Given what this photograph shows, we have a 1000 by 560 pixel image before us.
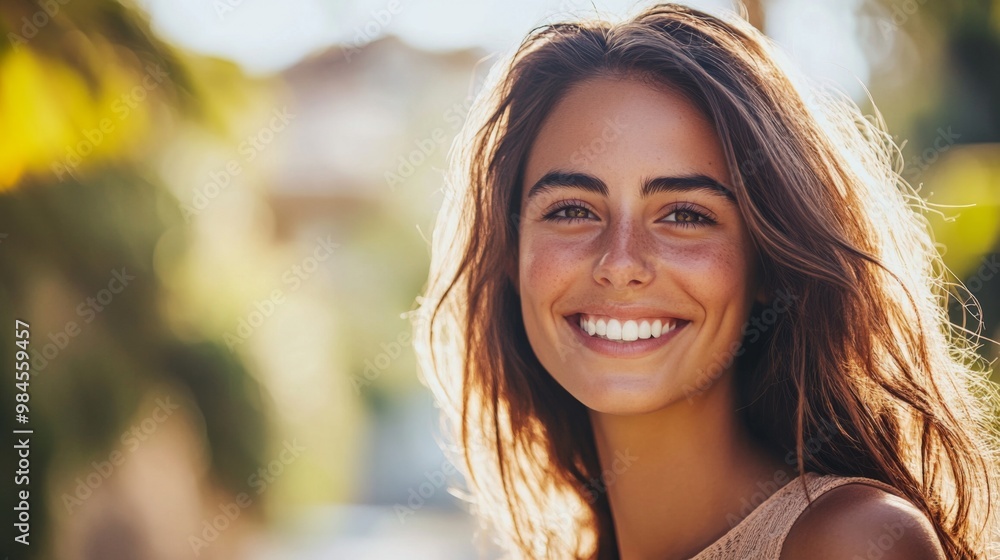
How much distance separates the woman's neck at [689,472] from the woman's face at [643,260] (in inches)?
4.1

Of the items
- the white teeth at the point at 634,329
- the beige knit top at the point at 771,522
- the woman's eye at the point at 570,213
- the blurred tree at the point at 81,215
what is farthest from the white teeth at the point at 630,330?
the blurred tree at the point at 81,215

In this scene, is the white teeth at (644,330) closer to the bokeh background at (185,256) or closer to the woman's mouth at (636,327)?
the woman's mouth at (636,327)

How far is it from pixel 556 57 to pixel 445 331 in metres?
0.90

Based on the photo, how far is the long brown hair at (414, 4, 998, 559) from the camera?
183cm

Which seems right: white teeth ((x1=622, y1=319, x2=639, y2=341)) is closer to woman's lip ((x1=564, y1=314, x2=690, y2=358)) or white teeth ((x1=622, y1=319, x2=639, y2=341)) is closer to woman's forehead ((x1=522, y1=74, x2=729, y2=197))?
woman's lip ((x1=564, y1=314, x2=690, y2=358))

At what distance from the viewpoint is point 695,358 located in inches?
74.5

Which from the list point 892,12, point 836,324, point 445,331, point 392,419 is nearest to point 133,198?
point 445,331

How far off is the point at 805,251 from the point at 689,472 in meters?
0.55

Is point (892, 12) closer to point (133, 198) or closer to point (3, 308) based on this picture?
point (133, 198)

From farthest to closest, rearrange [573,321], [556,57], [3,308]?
[3,308], [556,57], [573,321]

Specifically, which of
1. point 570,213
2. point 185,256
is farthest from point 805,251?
point 185,256

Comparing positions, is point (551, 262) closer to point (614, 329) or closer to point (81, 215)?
point (614, 329)

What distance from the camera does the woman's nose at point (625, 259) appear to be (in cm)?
183

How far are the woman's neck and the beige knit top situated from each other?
9 centimetres
